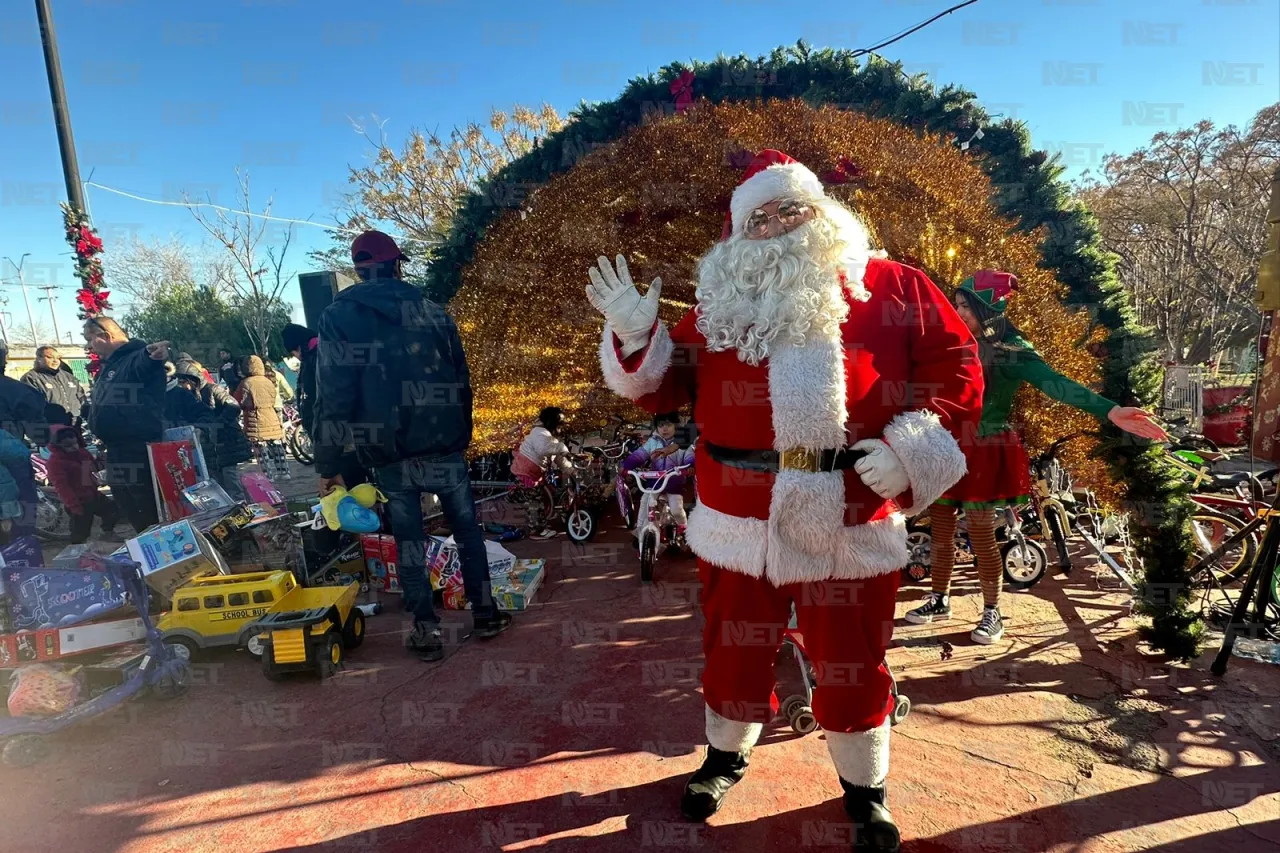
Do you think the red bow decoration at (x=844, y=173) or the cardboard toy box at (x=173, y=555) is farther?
the red bow decoration at (x=844, y=173)

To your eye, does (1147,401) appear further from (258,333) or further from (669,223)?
(258,333)

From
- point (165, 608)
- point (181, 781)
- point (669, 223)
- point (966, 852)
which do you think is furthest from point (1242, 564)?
point (165, 608)

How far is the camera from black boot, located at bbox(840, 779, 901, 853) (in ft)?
6.11

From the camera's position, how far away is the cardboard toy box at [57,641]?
285 cm

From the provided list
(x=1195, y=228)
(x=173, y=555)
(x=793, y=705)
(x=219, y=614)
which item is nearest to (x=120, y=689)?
(x=219, y=614)

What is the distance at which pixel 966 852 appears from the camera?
1.88 metres

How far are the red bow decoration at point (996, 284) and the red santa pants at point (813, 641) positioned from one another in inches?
73.5

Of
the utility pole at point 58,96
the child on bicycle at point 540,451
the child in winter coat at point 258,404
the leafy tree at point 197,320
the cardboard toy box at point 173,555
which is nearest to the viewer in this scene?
the cardboard toy box at point 173,555

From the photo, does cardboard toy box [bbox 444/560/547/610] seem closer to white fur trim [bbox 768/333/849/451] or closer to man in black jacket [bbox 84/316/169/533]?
white fur trim [bbox 768/333/849/451]

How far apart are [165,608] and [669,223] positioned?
4621mm

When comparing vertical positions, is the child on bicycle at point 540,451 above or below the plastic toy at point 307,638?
above

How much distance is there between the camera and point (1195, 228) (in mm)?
12633

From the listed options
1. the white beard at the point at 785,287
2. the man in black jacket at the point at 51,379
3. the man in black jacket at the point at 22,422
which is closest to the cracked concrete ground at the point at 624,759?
the white beard at the point at 785,287

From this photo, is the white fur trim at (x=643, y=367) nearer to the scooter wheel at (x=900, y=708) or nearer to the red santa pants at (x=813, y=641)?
the red santa pants at (x=813, y=641)
